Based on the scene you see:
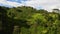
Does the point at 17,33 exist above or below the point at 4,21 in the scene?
below

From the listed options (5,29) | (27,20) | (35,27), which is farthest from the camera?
(27,20)

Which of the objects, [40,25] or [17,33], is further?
[40,25]

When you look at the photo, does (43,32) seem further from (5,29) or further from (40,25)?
(5,29)

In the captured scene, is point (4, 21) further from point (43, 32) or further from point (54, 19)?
point (54, 19)

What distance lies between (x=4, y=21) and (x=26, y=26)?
390cm

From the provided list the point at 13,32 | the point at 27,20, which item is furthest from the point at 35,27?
the point at 27,20

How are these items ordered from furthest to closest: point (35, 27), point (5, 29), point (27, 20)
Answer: point (27, 20), point (35, 27), point (5, 29)

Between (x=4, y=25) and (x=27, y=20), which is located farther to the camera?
(x=27, y=20)

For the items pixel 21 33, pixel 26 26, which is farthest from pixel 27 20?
pixel 21 33

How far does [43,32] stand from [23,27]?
9.39 ft

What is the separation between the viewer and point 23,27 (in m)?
26.0

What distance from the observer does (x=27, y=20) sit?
100.0 feet

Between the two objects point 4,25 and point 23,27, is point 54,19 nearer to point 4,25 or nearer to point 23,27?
point 23,27

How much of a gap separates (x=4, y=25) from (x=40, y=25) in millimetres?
5541
